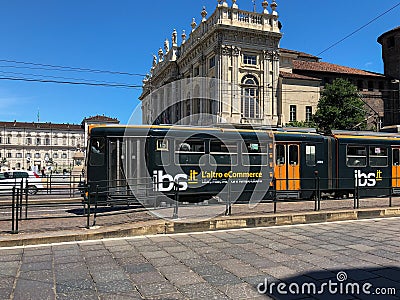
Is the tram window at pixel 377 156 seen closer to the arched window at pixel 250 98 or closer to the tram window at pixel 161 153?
the tram window at pixel 161 153

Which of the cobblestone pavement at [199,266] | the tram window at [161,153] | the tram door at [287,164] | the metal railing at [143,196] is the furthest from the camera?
the tram door at [287,164]

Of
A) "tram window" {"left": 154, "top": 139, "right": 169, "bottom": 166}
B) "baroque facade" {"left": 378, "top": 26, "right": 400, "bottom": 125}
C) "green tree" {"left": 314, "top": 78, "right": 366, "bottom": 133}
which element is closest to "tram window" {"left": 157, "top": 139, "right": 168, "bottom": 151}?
"tram window" {"left": 154, "top": 139, "right": 169, "bottom": 166}

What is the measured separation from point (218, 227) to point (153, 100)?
6196cm

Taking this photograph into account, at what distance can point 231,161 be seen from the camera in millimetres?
15016

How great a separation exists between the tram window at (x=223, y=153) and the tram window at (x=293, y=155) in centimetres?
294

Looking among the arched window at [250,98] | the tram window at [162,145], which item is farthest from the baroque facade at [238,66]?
the tram window at [162,145]

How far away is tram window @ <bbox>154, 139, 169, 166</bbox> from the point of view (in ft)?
45.4

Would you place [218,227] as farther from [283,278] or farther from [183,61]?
[183,61]

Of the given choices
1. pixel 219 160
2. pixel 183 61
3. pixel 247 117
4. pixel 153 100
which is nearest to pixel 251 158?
pixel 219 160

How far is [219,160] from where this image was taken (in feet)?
48.5

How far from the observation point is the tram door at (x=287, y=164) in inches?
634

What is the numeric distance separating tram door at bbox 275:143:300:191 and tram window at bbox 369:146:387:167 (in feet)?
13.5

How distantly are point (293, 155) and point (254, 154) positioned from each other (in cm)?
220

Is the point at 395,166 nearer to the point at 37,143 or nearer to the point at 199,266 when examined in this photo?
the point at 199,266
